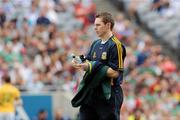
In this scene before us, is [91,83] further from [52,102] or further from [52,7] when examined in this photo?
[52,7]

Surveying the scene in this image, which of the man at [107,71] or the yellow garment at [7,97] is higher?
the man at [107,71]

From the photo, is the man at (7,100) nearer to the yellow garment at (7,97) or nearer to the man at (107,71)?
the yellow garment at (7,97)

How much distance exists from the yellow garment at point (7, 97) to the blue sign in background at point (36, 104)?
367cm

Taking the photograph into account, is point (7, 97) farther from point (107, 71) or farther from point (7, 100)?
point (107, 71)

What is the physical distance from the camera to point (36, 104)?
18.7 metres

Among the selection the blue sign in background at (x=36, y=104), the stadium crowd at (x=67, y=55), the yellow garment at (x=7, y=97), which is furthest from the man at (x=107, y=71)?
the blue sign in background at (x=36, y=104)

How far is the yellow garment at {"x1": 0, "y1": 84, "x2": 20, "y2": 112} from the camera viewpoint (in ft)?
48.0

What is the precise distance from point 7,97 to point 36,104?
159 inches

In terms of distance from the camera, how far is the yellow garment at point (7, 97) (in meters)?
14.6

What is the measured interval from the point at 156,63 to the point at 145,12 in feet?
14.5

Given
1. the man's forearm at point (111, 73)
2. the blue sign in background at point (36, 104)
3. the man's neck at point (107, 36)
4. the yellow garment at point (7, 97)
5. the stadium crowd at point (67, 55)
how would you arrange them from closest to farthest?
the man's forearm at point (111, 73), the man's neck at point (107, 36), the yellow garment at point (7, 97), the blue sign in background at point (36, 104), the stadium crowd at point (67, 55)

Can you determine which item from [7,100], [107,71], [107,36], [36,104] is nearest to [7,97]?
[7,100]

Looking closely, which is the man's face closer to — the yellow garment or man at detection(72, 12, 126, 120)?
man at detection(72, 12, 126, 120)

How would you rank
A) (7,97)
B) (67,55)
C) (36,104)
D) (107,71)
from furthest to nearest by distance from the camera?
1. (67,55)
2. (36,104)
3. (7,97)
4. (107,71)
